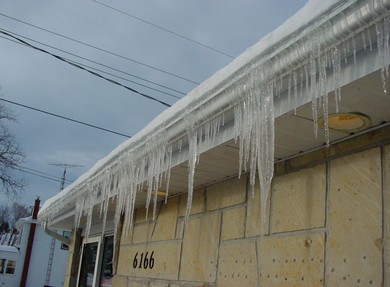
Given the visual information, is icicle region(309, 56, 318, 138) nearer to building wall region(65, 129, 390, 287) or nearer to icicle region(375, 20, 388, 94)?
icicle region(375, 20, 388, 94)

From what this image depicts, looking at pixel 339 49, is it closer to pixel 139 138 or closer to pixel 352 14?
pixel 352 14

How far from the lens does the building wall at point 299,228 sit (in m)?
2.28

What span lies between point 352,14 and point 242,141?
978 millimetres

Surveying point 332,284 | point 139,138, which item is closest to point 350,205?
point 332,284

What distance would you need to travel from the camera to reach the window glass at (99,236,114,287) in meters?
5.92

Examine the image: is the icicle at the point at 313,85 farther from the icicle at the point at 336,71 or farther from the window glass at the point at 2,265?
the window glass at the point at 2,265

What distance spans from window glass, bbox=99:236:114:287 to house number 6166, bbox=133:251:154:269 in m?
1.13

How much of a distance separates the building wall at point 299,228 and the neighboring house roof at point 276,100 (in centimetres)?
15

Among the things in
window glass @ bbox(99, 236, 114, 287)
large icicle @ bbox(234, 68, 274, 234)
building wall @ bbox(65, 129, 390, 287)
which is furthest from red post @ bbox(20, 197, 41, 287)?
large icicle @ bbox(234, 68, 274, 234)

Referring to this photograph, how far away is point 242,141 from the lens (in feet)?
8.16

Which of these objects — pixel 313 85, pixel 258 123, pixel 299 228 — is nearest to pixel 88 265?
pixel 299 228

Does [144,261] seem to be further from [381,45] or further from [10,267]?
[10,267]

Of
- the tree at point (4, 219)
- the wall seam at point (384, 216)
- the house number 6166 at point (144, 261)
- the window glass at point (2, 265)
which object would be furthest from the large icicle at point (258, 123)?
the tree at point (4, 219)

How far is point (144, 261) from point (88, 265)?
8.58 feet
